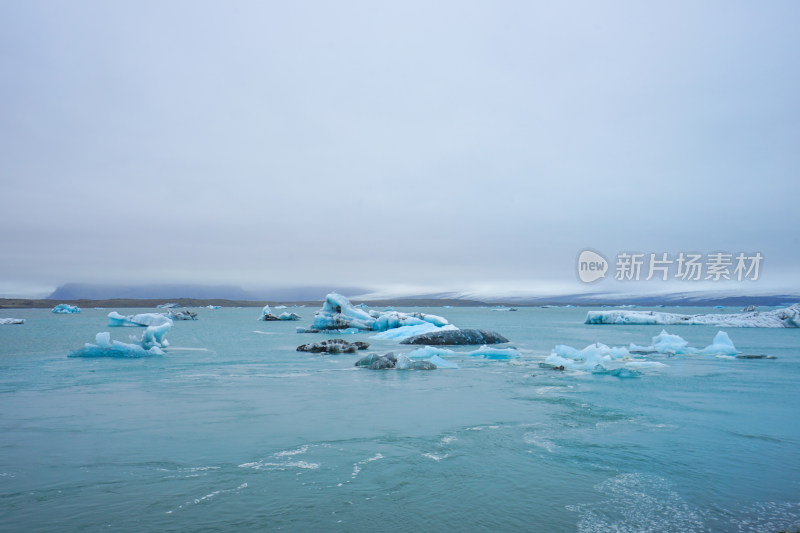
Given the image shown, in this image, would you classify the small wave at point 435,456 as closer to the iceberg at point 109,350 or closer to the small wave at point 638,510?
the small wave at point 638,510

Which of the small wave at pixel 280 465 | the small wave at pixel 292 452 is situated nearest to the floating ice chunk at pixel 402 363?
the small wave at pixel 292 452

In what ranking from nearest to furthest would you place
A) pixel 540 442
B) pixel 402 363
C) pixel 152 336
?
pixel 540 442, pixel 402 363, pixel 152 336

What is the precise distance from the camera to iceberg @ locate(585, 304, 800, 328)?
44.4 meters

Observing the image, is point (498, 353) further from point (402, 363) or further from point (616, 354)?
point (402, 363)

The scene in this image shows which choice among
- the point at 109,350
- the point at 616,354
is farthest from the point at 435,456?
the point at 109,350

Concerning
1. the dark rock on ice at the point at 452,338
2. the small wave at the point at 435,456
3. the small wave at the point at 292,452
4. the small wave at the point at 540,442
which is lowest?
the dark rock on ice at the point at 452,338

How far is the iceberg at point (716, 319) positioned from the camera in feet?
146

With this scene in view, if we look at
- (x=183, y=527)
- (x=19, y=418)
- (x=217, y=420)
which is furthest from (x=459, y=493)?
(x=19, y=418)

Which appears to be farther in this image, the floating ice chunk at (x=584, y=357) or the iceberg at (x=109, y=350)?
the iceberg at (x=109, y=350)

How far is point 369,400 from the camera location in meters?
9.80

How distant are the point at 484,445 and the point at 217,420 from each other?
170 inches

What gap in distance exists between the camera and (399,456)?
605 centimetres

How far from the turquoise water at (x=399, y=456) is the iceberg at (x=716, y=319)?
40502mm

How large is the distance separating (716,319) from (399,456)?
54050 mm
